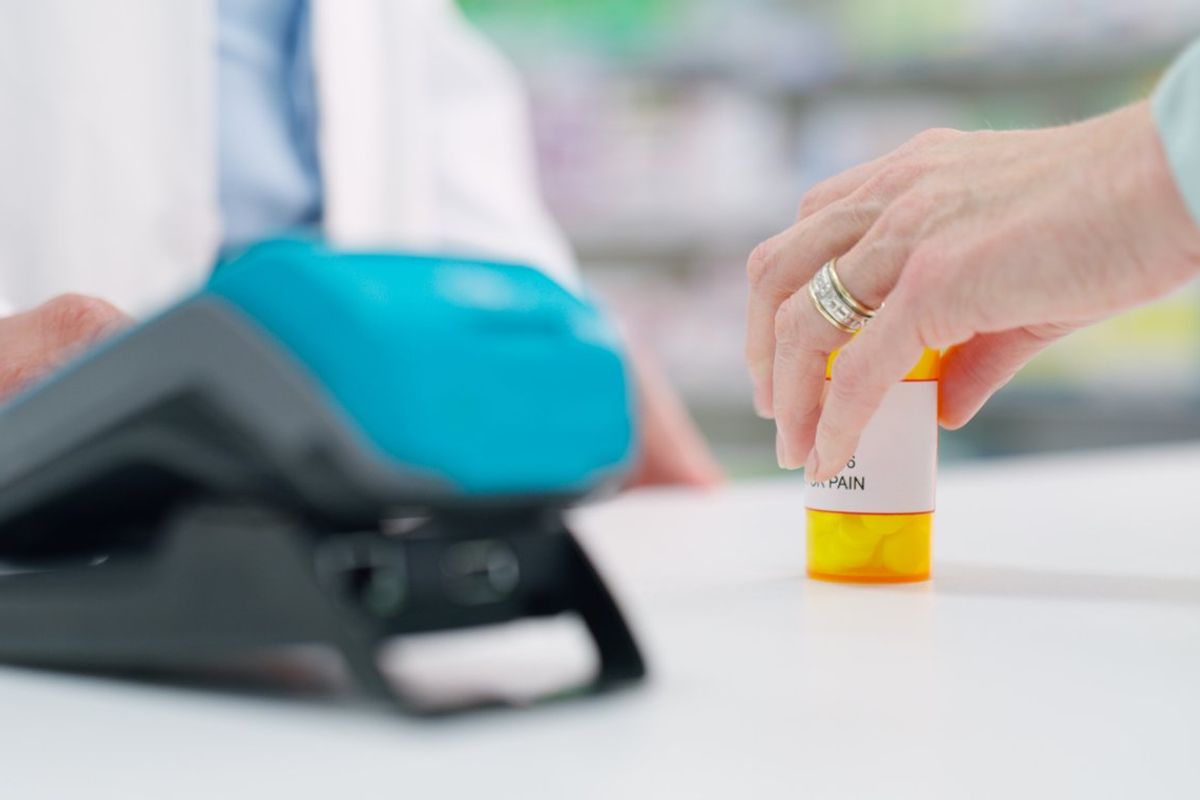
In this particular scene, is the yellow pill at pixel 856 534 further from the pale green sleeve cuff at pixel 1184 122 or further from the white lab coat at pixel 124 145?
the white lab coat at pixel 124 145

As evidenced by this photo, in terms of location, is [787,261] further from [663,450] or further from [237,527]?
[663,450]

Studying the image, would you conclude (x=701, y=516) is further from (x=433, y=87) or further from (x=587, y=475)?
(x=433, y=87)

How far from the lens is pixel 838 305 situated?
2.48ft

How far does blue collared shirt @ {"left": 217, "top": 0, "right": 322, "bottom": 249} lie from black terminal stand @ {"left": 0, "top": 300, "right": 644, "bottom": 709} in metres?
0.98

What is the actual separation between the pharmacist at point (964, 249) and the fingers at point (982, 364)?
17 millimetres

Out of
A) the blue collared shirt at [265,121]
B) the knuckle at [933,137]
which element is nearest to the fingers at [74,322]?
the knuckle at [933,137]

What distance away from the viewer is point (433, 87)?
1805 mm

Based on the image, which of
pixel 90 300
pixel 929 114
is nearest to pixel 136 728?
pixel 90 300

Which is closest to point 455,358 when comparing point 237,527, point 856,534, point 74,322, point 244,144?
point 237,527

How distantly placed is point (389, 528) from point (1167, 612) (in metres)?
0.44

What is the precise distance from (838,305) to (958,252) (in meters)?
0.09

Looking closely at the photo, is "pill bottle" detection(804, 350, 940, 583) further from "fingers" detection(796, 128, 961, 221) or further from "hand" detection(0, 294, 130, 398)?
"hand" detection(0, 294, 130, 398)

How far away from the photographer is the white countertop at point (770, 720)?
414 mm

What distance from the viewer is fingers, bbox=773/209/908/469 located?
74 centimetres
